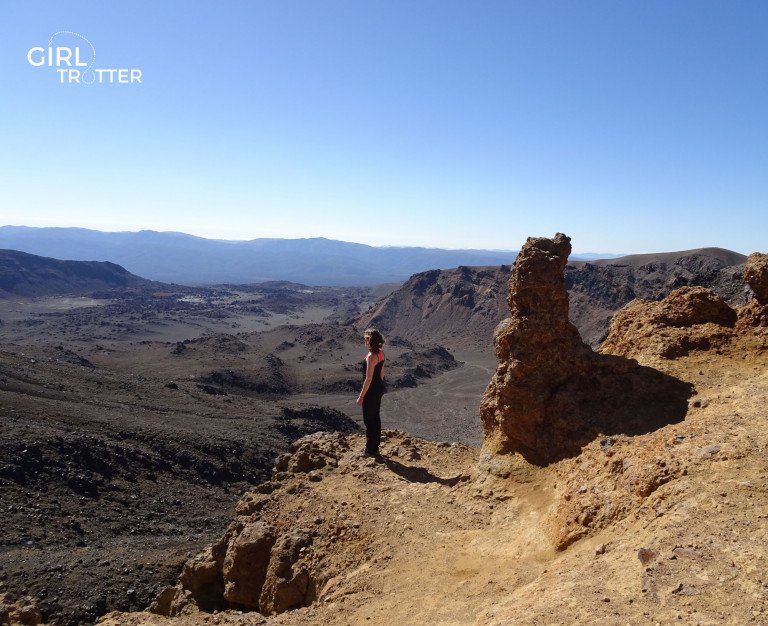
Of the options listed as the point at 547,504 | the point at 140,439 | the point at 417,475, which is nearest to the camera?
the point at 547,504

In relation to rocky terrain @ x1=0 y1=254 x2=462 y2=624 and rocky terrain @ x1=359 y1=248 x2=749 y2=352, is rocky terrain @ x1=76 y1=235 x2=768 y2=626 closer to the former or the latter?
rocky terrain @ x1=0 y1=254 x2=462 y2=624

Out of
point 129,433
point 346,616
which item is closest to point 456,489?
point 346,616

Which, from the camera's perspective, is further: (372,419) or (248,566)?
(372,419)

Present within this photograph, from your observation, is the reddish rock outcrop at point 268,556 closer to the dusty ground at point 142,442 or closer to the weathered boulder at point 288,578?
the weathered boulder at point 288,578

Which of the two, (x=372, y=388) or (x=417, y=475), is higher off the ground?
(x=372, y=388)

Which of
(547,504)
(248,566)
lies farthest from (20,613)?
(547,504)

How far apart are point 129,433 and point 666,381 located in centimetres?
1781

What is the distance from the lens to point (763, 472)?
3.97 m

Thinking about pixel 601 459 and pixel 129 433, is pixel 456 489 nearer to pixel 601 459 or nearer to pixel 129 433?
pixel 601 459

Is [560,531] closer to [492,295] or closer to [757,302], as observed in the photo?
[757,302]

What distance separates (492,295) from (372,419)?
57.8m

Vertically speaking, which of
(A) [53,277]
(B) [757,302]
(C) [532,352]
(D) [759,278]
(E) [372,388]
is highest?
(D) [759,278]

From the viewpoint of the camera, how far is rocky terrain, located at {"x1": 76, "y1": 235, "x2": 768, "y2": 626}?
3.47 metres

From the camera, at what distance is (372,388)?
7.71m
